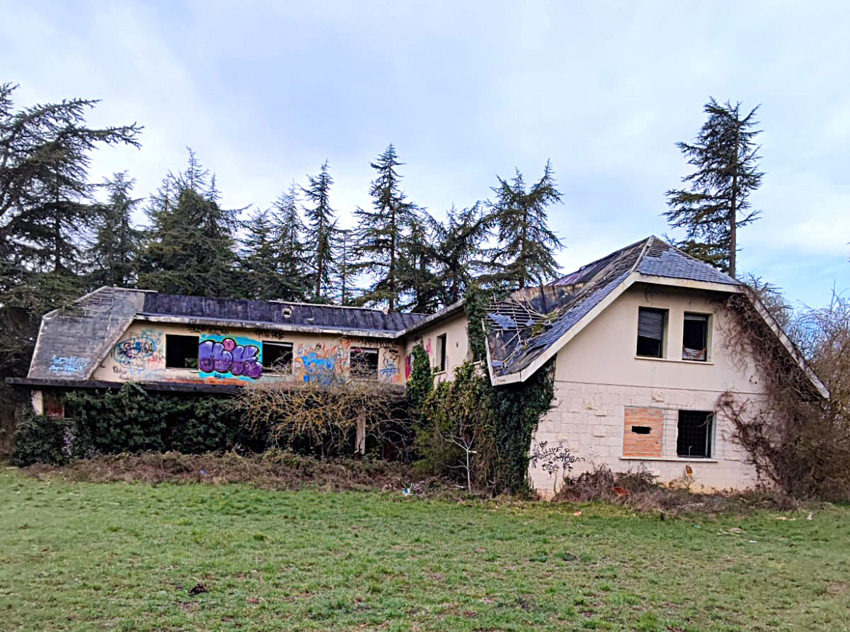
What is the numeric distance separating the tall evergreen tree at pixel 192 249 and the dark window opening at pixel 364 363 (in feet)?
42.1

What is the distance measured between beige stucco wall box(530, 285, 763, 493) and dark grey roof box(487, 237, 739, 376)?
1.72 feet

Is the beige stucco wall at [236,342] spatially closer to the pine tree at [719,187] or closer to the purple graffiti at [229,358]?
the purple graffiti at [229,358]

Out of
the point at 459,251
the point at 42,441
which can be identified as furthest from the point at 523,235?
the point at 42,441

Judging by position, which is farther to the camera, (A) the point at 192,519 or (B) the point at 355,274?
(B) the point at 355,274

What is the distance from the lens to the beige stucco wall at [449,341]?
17188 millimetres

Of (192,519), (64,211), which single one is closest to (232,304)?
(64,211)

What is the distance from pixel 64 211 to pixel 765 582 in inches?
984

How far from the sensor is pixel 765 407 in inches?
594

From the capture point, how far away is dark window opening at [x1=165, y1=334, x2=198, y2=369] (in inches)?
814

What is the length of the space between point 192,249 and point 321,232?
710cm

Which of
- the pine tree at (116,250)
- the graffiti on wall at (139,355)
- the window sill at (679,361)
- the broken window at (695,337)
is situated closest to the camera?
the window sill at (679,361)

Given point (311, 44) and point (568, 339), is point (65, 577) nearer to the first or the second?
point (568, 339)

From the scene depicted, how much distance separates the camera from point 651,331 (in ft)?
48.6

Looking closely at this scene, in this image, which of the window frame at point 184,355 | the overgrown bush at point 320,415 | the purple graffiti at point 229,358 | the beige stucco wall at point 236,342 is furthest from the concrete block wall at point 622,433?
the window frame at point 184,355
